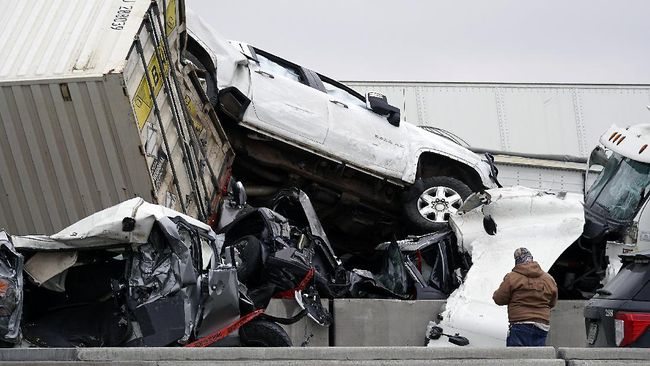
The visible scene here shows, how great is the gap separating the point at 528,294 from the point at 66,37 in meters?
4.58

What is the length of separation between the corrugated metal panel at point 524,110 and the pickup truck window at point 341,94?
25.6ft

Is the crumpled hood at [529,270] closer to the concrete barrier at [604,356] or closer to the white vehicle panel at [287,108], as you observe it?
the concrete barrier at [604,356]

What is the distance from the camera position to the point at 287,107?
A: 44.3ft

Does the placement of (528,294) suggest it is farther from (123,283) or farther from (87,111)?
(87,111)

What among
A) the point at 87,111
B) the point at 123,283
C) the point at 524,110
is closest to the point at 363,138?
the point at 87,111

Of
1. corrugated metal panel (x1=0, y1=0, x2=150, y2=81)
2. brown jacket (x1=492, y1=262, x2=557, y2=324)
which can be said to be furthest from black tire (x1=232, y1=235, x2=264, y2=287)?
brown jacket (x1=492, y1=262, x2=557, y2=324)

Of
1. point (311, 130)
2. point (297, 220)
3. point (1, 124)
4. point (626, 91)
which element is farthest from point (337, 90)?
point (626, 91)

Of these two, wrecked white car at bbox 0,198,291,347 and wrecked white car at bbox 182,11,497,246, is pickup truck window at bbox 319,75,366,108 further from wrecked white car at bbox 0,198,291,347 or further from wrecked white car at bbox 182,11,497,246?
wrecked white car at bbox 0,198,291,347

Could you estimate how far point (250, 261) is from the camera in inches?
436

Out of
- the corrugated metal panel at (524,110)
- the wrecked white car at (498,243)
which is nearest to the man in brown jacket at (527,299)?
the wrecked white car at (498,243)

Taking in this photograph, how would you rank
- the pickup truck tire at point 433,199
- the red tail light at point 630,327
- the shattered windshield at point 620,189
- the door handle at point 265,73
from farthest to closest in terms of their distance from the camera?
the pickup truck tire at point 433,199
the door handle at point 265,73
the shattered windshield at point 620,189
the red tail light at point 630,327

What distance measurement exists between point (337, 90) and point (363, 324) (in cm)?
353

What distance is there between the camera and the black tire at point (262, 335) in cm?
1015

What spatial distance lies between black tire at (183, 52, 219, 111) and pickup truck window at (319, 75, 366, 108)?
4.87ft
